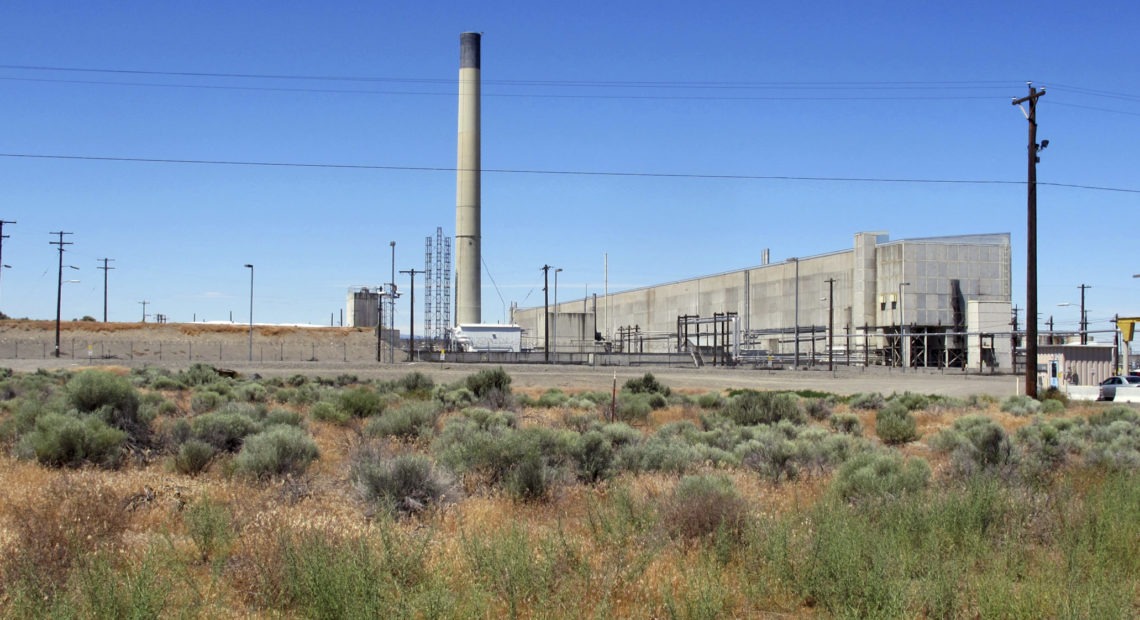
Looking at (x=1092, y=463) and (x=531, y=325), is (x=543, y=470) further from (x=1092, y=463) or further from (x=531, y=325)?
(x=531, y=325)

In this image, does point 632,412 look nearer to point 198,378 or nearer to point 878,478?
point 878,478

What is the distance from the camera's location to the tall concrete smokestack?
87625 millimetres

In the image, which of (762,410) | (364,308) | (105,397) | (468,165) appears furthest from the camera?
(364,308)

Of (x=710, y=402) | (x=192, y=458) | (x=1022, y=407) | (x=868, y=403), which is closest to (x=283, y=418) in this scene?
(x=192, y=458)

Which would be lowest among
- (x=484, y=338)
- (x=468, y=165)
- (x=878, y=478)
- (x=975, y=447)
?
(x=975, y=447)

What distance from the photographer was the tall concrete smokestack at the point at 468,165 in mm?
87625

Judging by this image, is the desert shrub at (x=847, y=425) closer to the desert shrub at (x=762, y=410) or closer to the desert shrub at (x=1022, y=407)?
the desert shrub at (x=762, y=410)

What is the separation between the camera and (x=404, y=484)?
1095cm

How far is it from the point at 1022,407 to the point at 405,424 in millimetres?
18541

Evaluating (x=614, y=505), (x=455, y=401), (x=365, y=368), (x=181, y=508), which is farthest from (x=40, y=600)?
(x=365, y=368)

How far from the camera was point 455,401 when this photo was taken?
2692 cm

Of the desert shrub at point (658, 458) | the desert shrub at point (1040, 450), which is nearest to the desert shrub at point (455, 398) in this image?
the desert shrub at point (658, 458)

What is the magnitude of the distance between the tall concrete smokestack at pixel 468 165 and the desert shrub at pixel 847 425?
6766 cm

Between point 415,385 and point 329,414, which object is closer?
point 329,414
